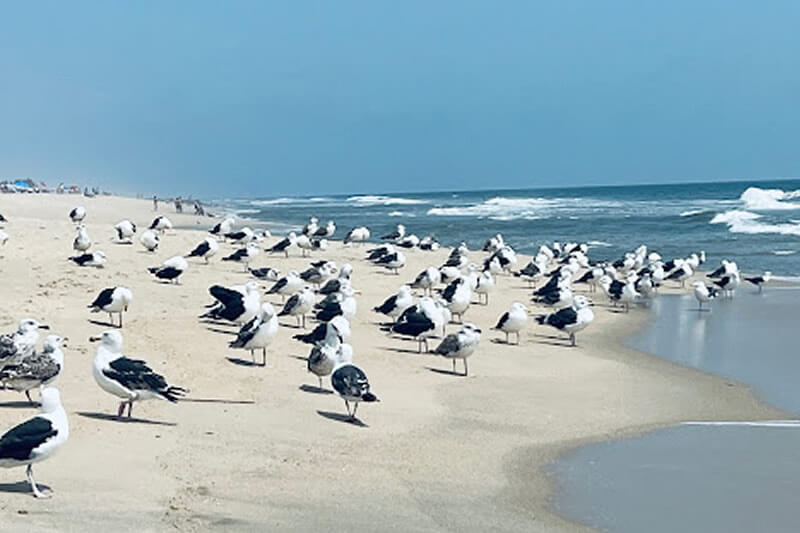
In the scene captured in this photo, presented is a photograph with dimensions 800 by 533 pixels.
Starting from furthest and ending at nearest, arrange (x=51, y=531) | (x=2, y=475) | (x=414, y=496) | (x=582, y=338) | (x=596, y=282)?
(x=596, y=282), (x=582, y=338), (x=414, y=496), (x=2, y=475), (x=51, y=531)

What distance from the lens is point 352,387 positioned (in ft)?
34.9

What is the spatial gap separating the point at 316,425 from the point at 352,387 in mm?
541

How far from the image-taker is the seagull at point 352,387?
10.6m

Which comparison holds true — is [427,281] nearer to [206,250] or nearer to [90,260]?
[206,250]

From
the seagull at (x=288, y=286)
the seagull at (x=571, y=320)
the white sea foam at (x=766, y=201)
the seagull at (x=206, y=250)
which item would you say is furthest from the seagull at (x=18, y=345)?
the white sea foam at (x=766, y=201)

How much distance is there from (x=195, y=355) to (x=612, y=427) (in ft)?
16.4

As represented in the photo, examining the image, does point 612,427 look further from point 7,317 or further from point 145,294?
point 145,294

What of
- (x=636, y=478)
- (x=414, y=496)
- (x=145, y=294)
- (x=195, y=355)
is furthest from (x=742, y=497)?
(x=145, y=294)

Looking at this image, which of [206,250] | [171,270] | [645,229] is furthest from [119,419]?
[645,229]

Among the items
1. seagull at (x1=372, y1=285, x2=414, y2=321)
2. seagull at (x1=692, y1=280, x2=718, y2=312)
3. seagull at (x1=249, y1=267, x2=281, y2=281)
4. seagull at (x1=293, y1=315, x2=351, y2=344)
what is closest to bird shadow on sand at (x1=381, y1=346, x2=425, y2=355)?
seagull at (x1=293, y1=315, x2=351, y2=344)

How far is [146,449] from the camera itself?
28.6 ft

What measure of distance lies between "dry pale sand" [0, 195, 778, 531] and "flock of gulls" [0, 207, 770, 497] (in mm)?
279

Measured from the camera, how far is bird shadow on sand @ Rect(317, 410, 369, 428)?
10.6 meters

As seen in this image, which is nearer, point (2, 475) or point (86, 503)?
point (86, 503)
